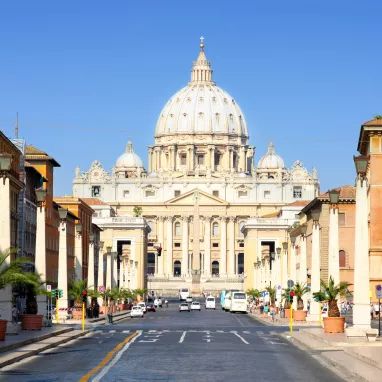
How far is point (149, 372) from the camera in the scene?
27.8 m

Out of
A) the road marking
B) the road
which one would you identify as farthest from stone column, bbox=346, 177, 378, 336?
the road marking

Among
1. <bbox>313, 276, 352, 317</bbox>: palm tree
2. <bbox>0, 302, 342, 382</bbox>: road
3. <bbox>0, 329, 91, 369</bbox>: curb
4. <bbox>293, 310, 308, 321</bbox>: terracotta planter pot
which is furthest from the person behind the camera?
<bbox>293, 310, 308, 321</bbox>: terracotta planter pot

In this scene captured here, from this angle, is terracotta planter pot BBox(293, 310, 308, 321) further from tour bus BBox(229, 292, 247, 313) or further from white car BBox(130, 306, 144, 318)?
tour bus BBox(229, 292, 247, 313)

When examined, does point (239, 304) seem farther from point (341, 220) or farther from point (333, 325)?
point (333, 325)

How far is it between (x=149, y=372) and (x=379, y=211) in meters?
59.4

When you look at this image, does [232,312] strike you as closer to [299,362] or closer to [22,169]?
[22,169]

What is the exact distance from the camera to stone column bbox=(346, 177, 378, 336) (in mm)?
41219

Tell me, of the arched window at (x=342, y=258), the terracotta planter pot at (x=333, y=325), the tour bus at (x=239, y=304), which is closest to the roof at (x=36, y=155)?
the tour bus at (x=239, y=304)

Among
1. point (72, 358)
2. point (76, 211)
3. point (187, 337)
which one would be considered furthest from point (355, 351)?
point (76, 211)

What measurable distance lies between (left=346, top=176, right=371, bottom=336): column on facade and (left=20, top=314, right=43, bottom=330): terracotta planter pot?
13.3m

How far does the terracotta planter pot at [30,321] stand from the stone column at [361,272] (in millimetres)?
13323

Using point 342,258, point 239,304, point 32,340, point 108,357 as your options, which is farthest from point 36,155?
point 108,357

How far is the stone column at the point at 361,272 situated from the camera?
1623 inches

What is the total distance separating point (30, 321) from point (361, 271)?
14390 mm
